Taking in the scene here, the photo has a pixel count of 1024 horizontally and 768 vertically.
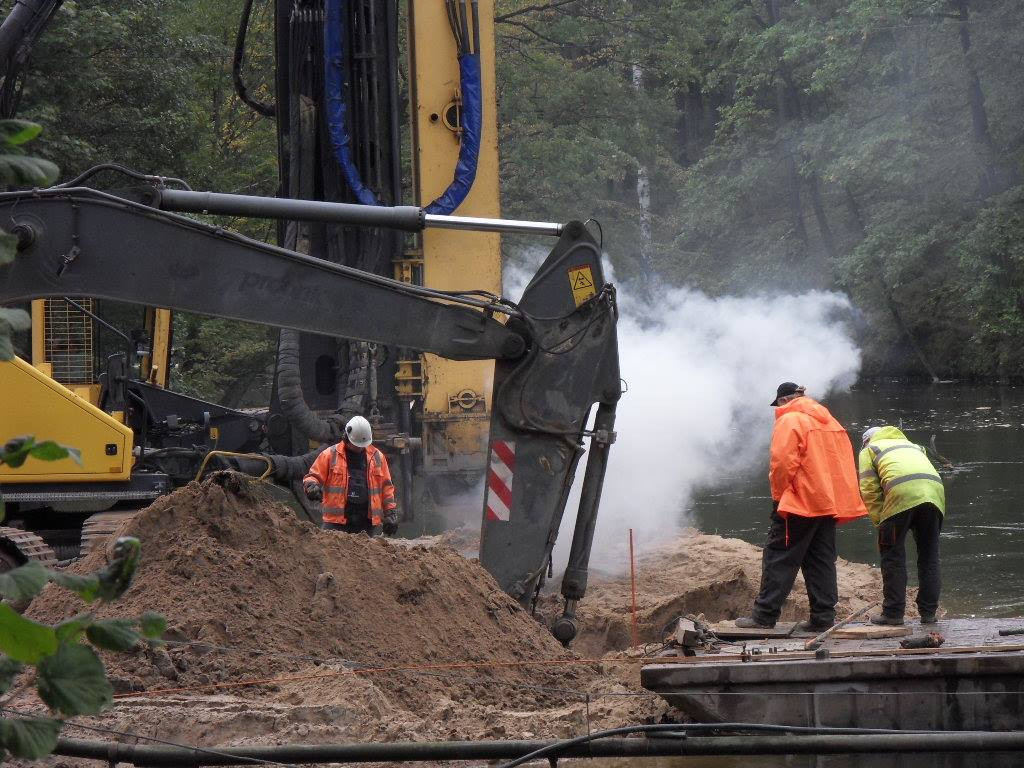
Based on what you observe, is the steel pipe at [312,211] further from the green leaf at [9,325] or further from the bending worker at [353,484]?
the green leaf at [9,325]

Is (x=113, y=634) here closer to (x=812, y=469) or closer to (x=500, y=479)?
(x=812, y=469)

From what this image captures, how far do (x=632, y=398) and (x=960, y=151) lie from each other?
15204mm

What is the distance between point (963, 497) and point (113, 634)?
660 inches

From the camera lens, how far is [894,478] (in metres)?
7.97

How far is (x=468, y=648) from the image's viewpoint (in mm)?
7938

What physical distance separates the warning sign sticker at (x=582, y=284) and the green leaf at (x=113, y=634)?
22.5 ft

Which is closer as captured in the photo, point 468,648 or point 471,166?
point 468,648

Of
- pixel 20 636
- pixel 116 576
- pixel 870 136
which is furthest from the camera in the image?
pixel 870 136

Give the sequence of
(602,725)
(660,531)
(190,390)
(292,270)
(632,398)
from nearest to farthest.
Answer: (602,725)
(292,270)
(660,531)
(632,398)
(190,390)

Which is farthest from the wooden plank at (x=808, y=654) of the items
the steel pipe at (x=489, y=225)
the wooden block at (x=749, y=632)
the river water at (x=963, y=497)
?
the river water at (x=963, y=497)

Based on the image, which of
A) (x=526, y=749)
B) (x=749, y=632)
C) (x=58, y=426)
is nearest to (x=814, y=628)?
(x=749, y=632)

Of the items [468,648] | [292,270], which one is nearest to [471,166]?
[292,270]

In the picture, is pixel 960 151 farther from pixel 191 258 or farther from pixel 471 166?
pixel 191 258

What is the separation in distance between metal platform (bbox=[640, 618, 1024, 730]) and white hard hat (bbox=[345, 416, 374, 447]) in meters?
4.26
